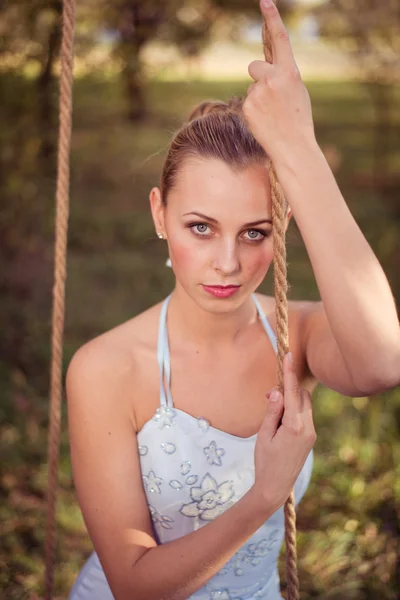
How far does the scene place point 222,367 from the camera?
72.6 inches

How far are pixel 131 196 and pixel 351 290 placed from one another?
25.0 feet

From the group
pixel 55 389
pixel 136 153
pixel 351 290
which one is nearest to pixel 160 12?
pixel 136 153

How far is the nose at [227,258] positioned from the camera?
148cm

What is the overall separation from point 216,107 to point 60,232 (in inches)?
18.3

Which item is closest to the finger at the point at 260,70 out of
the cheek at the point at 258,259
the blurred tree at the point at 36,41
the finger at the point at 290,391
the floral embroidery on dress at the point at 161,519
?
the cheek at the point at 258,259

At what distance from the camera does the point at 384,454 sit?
359 centimetres

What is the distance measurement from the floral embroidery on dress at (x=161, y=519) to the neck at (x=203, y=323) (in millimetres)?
406

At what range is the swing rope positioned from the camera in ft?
4.62

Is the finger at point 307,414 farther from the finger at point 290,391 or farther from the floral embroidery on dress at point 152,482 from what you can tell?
the floral embroidery on dress at point 152,482

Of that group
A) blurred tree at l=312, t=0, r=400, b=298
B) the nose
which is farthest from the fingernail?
blurred tree at l=312, t=0, r=400, b=298

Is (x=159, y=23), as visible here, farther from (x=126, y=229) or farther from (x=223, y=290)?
(x=223, y=290)

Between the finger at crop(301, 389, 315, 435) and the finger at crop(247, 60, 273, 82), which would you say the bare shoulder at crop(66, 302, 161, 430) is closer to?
the finger at crop(301, 389, 315, 435)

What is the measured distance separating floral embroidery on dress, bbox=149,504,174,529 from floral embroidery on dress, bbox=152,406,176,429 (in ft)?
0.67

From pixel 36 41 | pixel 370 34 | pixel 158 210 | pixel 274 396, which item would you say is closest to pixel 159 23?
pixel 36 41
